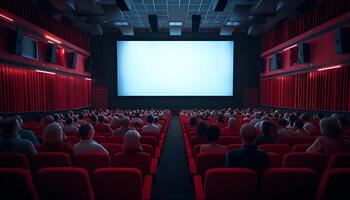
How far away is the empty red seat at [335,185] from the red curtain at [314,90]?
929 cm

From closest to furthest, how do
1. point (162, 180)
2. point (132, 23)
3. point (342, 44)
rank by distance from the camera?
point (162, 180) < point (342, 44) < point (132, 23)

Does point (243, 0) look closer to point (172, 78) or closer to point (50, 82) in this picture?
point (172, 78)

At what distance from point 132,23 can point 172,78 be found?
506 centimetres

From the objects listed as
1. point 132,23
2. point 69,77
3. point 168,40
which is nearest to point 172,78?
point 168,40

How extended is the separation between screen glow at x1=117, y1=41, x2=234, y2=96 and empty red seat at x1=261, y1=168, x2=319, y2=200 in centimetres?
1836

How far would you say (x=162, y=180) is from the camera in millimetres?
4934

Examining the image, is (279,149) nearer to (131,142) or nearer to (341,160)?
(341,160)

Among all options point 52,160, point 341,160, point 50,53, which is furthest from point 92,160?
point 50,53

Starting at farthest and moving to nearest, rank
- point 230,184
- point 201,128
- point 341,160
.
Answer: point 201,128 < point 341,160 < point 230,184

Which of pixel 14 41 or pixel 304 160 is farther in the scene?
pixel 14 41

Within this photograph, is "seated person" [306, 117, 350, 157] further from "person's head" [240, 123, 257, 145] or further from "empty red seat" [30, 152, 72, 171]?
"empty red seat" [30, 152, 72, 171]

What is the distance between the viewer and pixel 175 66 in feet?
67.3

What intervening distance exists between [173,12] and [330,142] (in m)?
12.4

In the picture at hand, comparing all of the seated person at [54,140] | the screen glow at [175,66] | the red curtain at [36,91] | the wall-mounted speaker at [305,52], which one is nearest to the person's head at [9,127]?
the seated person at [54,140]
